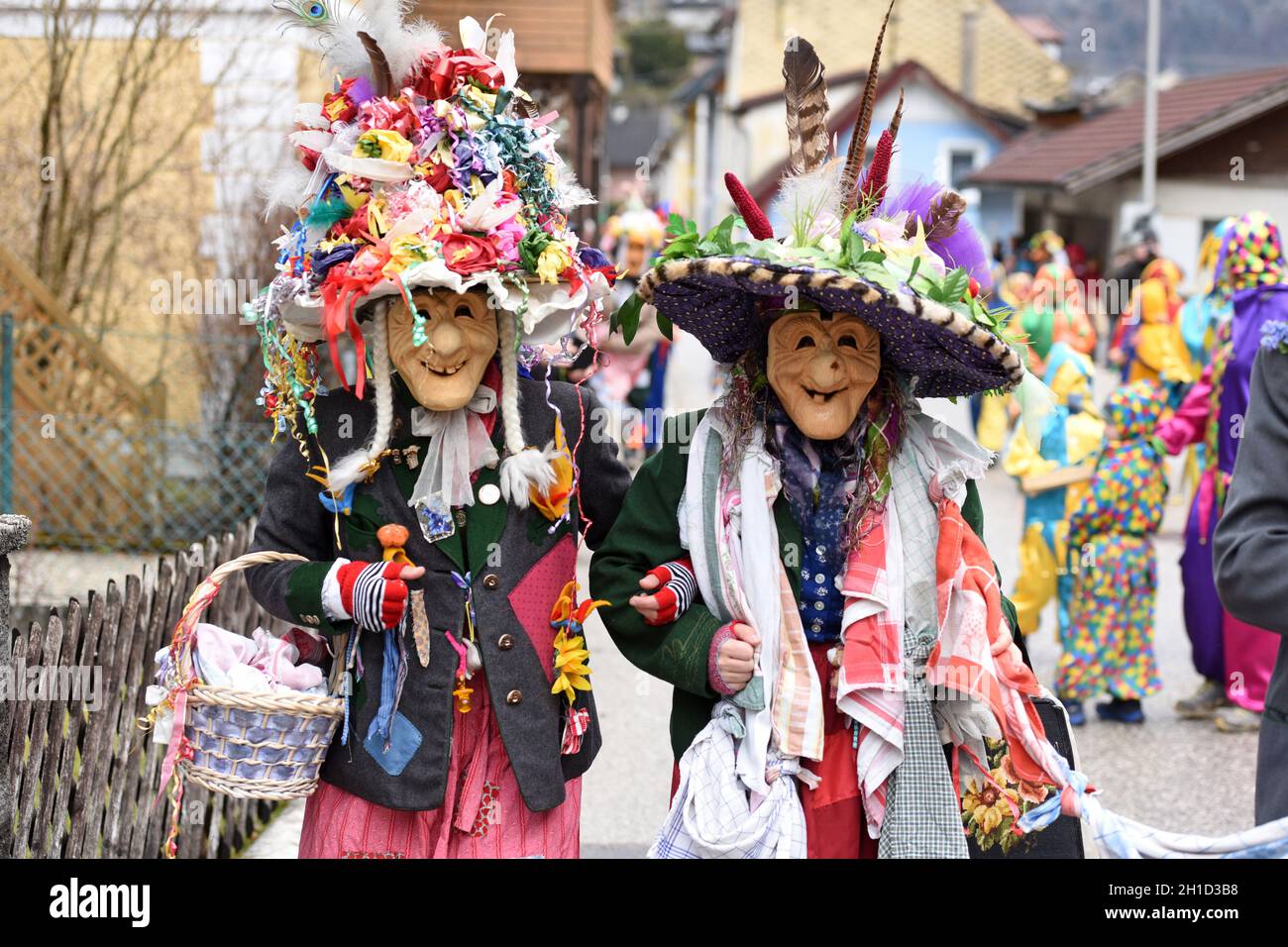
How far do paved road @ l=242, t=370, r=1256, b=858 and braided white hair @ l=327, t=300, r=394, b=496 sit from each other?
5.29 ft

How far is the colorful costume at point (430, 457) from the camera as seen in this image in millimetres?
3004

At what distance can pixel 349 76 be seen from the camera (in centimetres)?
316

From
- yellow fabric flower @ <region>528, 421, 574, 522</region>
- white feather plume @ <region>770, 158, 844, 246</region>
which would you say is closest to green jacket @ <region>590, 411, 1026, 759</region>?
yellow fabric flower @ <region>528, 421, 574, 522</region>

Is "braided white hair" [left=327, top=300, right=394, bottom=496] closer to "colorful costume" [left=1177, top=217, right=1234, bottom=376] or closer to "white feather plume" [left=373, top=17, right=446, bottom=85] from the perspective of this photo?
"white feather plume" [left=373, top=17, right=446, bottom=85]

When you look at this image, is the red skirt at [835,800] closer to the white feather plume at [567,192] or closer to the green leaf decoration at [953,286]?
the green leaf decoration at [953,286]

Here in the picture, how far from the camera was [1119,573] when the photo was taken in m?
6.50

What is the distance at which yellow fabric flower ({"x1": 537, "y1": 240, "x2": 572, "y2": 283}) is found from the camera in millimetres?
3035

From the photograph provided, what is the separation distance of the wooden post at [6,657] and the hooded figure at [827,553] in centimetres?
120

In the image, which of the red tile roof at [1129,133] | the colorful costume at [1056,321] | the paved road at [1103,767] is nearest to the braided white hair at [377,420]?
the paved road at [1103,767]

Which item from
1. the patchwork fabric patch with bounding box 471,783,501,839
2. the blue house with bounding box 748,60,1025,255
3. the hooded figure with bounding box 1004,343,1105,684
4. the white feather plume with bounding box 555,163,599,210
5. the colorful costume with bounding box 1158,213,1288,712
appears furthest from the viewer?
the blue house with bounding box 748,60,1025,255

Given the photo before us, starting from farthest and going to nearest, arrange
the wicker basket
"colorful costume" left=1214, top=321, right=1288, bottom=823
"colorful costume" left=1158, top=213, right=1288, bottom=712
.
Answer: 1. "colorful costume" left=1158, top=213, right=1288, bottom=712
2. the wicker basket
3. "colorful costume" left=1214, top=321, right=1288, bottom=823
